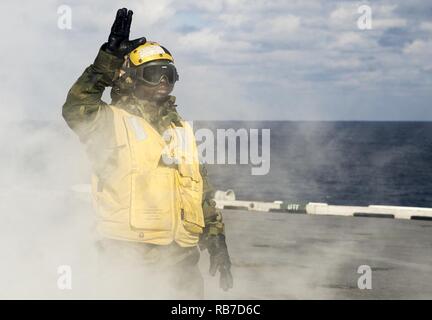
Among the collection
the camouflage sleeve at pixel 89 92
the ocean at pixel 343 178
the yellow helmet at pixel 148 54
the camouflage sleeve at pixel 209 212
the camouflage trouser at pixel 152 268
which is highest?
the ocean at pixel 343 178

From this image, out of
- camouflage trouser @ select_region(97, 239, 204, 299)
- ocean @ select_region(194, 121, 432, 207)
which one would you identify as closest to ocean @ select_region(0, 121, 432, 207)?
ocean @ select_region(194, 121, 432, 207)

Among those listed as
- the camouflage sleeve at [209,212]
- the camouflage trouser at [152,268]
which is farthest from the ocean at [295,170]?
the camouflage trouser at [152,268]

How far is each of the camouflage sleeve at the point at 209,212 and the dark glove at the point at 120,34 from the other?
3.34ft

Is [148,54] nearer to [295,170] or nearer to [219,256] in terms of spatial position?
[219,256]

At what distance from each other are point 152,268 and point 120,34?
4.76 ft

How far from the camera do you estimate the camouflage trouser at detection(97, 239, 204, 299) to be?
572 centimetres

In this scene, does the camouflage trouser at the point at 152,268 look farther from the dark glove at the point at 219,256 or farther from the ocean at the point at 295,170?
the ocean at the point at 295,170

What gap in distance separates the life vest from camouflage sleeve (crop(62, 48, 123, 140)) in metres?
0.19

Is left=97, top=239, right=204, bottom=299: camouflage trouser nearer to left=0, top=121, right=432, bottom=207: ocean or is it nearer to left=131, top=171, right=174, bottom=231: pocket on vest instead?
left=131, top=171, right=174, bottom=231: pocket on vest

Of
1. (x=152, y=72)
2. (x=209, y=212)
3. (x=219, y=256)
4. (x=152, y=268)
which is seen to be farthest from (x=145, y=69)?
(x=219, y=256)

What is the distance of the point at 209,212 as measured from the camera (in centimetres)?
617

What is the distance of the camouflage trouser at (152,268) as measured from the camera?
572cm

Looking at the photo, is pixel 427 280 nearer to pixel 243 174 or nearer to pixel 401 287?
pixel 401 287

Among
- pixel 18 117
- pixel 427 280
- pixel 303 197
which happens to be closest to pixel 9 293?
pixel 18 117
